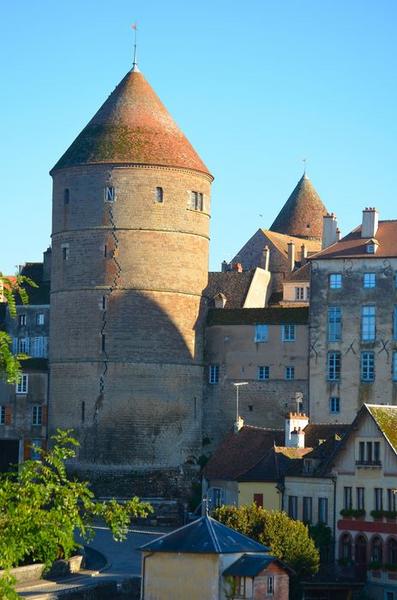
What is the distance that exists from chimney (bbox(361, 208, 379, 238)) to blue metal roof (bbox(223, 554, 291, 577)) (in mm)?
26777

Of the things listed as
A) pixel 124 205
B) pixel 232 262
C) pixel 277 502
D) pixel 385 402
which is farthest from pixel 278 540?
pixel 232 262

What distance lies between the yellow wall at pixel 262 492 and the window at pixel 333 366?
12046mm

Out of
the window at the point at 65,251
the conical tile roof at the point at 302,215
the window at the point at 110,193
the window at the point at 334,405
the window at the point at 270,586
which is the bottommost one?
the window at the point at 270,586

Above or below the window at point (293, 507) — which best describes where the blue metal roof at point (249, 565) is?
below

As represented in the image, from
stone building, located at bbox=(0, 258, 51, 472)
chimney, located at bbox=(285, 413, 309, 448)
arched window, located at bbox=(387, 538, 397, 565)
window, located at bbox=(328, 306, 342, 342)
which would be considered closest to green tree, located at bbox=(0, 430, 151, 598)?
arched window, located at bbox=(387, 538, 397, 565)

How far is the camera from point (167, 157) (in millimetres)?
61438

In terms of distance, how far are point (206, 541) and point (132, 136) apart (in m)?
28.6

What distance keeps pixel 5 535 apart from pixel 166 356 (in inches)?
1793

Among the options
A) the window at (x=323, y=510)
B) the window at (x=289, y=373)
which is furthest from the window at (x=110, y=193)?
the window at (x=323, y=510)

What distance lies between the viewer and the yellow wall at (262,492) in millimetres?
47281

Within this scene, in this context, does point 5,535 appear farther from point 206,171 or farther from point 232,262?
point 232,262

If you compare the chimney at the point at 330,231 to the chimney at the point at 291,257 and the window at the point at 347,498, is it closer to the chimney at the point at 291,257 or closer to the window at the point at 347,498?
the chimney at the point at 291,257

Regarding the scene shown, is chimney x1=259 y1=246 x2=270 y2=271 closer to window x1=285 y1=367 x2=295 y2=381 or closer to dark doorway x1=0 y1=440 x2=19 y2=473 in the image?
window x1=285 y1=367 x2=295 y2=381

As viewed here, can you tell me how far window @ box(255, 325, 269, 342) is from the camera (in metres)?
Answer: 62.1
